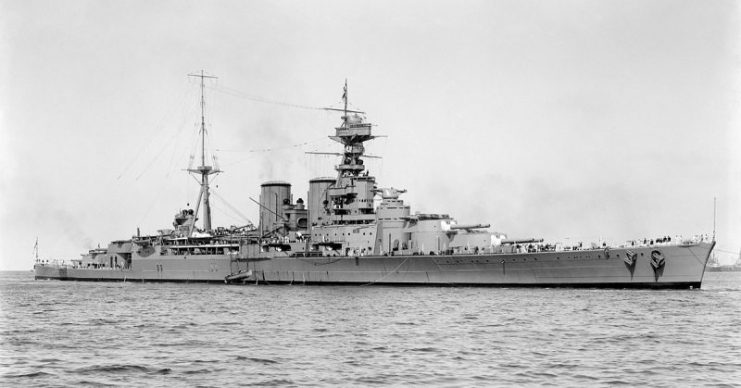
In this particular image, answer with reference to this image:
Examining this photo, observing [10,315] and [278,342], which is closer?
[278,342]

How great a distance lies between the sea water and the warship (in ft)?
16.4

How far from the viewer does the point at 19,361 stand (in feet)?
68.2

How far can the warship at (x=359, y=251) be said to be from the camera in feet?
150

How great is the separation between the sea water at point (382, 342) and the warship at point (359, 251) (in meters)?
5.01

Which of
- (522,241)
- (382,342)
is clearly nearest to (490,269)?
(522,241)

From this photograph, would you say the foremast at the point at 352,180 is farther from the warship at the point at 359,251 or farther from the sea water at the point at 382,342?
the sea water at the point at 382,342

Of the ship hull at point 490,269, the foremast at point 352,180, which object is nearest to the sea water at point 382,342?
the ship hull at point 490,269

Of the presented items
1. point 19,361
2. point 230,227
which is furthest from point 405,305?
point 230,227

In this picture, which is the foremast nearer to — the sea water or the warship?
the warship

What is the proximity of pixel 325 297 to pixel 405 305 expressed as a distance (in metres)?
8.59

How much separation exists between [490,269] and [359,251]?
10.7 m

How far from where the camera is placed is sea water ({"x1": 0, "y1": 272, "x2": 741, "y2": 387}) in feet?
61.6

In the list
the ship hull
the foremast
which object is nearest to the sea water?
the ship hull

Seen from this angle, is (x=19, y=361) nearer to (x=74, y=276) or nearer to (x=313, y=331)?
(x=313, y=331)
